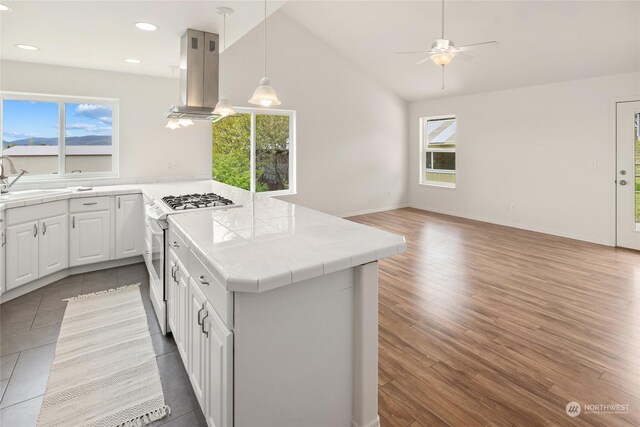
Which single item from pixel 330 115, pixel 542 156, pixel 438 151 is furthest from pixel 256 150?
pixel 542 156

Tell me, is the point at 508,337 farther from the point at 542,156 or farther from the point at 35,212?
the point at 542,156

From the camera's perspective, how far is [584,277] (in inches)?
146

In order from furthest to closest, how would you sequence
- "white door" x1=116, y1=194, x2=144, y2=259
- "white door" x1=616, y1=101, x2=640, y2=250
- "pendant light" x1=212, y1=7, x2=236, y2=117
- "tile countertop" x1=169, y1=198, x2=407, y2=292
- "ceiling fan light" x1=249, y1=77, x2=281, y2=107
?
1. "white door" x1=616, y1=101, x2=640, y2=250
2. "white door" x1=116, y1=194, x2=144, y2=259
3. "pendant light" x1=212, y1=7, x2=236, y2=117
4. "ceiling fan light" x1=249, y1=77, x2=281, y2=107
5. "tile countertop" x1=169, y1=198, x2=407, y2=292

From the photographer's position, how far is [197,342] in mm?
1686

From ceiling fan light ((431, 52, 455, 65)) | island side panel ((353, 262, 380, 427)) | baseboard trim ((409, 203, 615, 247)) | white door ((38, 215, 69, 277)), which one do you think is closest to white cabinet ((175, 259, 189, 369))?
island side panel ((353, 262, 380, 427))

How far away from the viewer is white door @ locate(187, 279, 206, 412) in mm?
1595

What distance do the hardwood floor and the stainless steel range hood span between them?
8.11 feet

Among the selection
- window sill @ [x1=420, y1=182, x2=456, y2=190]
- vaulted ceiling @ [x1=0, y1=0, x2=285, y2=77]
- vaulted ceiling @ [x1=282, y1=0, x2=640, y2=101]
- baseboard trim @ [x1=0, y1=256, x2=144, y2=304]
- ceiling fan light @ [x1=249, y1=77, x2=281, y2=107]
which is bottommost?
baseboard trim @ [x1=0, y1=256, x2=144, y2=304]

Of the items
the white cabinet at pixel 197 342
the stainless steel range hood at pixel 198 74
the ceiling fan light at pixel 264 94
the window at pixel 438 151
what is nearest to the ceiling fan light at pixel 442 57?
the ceiling fan light at pixel 264 94

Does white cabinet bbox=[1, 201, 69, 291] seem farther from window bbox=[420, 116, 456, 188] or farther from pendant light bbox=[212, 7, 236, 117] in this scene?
window bbox=[420, 116, 456, 188]

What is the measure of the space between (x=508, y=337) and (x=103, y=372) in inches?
108

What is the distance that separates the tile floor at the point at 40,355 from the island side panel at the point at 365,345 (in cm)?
81

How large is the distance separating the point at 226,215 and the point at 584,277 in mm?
3805

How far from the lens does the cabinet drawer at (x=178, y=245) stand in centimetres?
191
